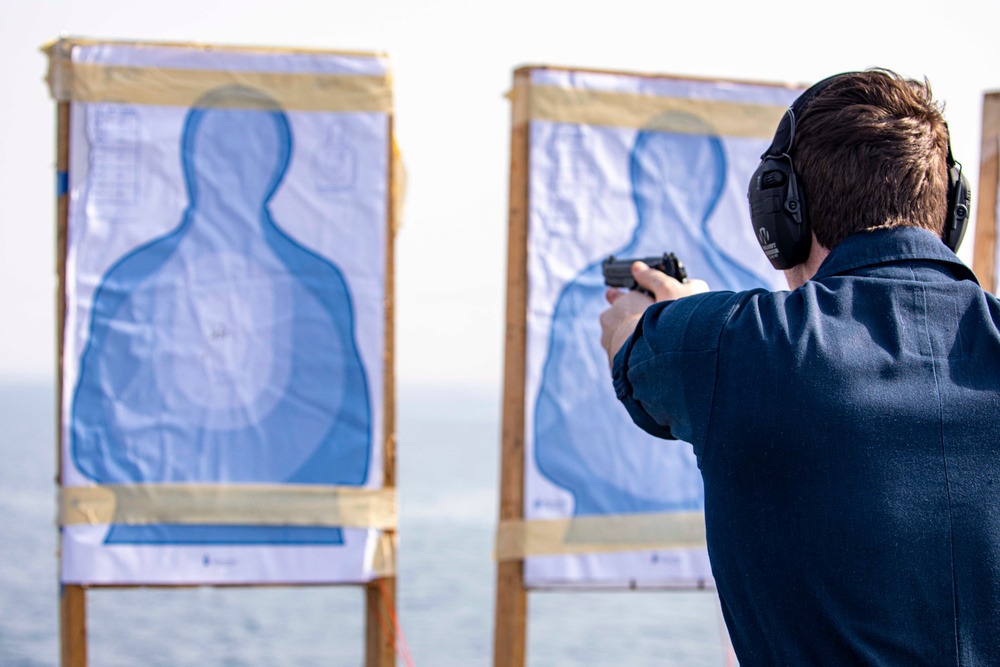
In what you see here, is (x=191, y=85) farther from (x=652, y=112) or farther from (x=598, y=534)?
(x=598, y=534)

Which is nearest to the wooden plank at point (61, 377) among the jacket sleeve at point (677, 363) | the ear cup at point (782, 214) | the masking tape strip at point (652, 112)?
the masking tape strip at point (652, 112)

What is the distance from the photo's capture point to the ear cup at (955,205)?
99 centimetres

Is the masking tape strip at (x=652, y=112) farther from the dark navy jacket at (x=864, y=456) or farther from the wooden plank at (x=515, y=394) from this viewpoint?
the dark navy jacket at (x=864, y=456)

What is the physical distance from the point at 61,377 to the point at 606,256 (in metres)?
1.43

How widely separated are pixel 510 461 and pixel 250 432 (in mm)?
681

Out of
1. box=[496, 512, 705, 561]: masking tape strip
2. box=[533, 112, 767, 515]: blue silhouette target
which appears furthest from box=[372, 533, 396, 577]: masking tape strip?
box=[533, 112, 767, 515]: blue silhouette target

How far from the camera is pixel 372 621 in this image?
8.41 feet

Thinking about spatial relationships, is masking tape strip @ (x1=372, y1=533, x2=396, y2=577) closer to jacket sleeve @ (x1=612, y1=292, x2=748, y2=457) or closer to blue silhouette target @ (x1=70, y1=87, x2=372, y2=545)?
blue silhouette target @ (x1=70, y1=87, x2=372, y2=545)

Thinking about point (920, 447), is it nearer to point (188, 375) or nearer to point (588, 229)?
point (588, 229)

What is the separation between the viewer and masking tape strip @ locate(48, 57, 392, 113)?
8.14 ft

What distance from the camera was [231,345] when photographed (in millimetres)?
2539

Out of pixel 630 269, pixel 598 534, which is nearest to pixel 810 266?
pixel 630 269

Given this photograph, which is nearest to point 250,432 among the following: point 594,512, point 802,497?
point 594,512

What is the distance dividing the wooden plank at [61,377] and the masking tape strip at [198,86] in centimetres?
8
